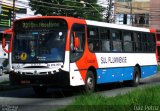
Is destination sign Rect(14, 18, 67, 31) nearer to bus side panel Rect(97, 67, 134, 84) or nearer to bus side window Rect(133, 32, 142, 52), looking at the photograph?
bus side panel Rect(97, 67, 134, 84)

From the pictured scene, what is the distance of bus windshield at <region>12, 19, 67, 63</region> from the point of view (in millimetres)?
17344

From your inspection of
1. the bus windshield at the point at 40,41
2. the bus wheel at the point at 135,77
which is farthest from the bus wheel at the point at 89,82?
the bus wheel at the point at 135,77

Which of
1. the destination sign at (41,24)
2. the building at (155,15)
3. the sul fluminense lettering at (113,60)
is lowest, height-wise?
the building at (155,15)

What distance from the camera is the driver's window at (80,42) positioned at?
1759cm

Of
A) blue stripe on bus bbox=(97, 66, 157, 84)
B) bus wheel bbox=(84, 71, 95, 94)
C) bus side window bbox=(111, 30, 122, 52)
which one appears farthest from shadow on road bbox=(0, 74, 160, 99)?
A: bus side window bbox=(111, 30, 122, 52)

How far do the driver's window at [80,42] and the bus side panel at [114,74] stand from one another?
1.80 m

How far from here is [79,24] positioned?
60.7 ft

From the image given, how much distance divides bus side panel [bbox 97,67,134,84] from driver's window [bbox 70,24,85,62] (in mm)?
1801

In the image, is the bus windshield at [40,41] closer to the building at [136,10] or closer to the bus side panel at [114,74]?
the bus side panel at [114,74]

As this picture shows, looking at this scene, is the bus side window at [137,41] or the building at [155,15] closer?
the bus side window at [137,41]

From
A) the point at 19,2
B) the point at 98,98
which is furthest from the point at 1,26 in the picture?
the point at 98,98

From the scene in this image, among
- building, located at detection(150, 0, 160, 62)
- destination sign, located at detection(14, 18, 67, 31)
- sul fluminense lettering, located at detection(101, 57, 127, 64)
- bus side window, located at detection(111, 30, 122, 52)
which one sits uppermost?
destination sign, located at detection(14, 18, 67, 31)

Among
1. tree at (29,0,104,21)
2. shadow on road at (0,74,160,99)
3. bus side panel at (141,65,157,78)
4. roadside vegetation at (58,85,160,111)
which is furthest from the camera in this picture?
tree at (29,0,104,21)

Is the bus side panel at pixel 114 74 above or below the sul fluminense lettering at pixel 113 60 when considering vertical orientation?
below
